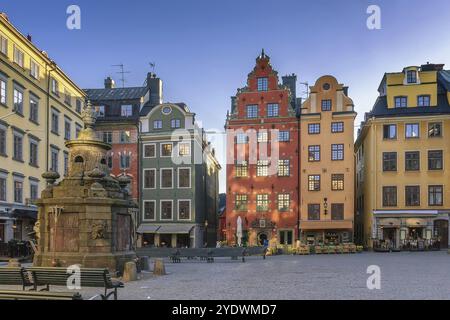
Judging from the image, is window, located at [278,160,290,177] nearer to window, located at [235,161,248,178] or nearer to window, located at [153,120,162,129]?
window, located at [235,161,248,178]

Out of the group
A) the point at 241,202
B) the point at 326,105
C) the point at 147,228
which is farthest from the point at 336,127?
the point at 147,228

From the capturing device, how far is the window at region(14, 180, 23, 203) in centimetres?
3781

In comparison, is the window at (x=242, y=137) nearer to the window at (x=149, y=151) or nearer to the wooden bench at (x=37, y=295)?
the window at (x=149, y=151)

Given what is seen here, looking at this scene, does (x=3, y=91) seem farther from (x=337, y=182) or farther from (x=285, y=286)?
(x=337, y=182)

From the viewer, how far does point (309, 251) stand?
137ft

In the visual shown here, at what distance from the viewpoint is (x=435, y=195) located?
46.2 metres

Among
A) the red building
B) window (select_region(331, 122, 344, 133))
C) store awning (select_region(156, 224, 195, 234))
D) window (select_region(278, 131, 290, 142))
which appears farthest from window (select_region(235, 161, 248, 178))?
window (select_region(331, 122, 344, 133))

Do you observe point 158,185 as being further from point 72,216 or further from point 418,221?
point 72,216

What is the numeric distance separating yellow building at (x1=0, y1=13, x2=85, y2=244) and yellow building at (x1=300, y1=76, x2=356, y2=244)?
21.7m

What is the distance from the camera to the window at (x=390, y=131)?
47.5 meters

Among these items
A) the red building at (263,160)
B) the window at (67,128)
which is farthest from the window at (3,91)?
the red building at (263,160)
